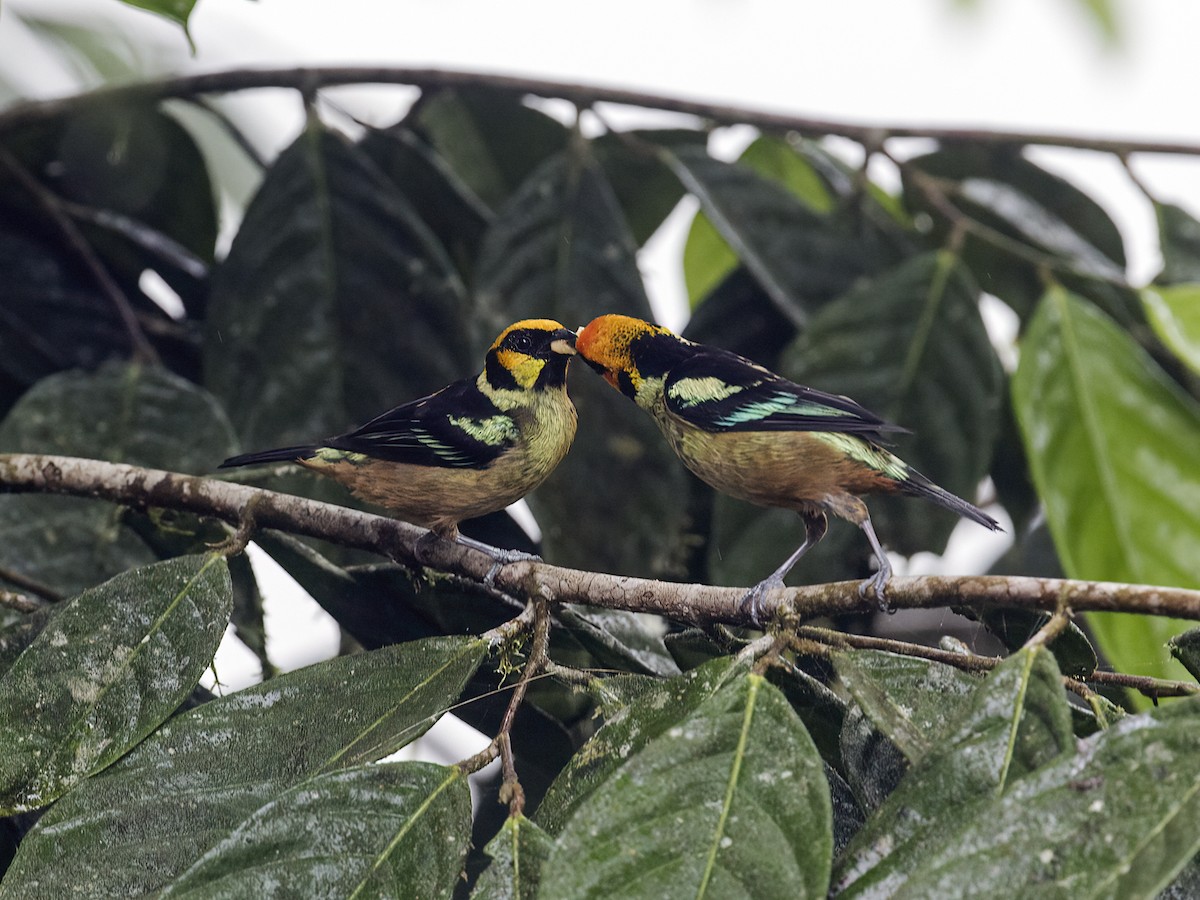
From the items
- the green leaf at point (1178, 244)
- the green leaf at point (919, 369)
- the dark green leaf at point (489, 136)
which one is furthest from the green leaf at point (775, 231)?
the green leaf at point (1178, 244)

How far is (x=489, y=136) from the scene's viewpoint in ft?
5.74

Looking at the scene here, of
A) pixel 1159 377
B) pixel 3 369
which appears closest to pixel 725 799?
pixel 1159 377

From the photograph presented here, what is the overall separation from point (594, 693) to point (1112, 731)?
0.30 meters

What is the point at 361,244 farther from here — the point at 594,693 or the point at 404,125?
the point at 594,693

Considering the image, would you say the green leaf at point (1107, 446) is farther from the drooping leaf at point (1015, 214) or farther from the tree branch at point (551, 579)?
the tree branch at point (551, 579)

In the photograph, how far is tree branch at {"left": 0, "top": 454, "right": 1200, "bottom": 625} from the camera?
628mm

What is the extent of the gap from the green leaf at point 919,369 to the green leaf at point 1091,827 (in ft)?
1.98

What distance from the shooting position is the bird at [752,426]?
2.60 ft

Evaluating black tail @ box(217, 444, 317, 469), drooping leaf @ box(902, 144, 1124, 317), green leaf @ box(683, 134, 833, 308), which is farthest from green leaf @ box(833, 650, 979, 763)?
green leaf @ box(683, 134, 833, 308)

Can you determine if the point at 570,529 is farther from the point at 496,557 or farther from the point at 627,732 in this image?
the point at 627,732

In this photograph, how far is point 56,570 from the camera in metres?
1.21

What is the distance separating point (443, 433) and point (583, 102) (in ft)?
2.23

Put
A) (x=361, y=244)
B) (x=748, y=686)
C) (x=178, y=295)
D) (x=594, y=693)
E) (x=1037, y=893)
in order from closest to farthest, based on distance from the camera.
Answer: (x=1037, y=893)
(x=748, y=686)
(x=594, y=693)
(x=361, y=244)
(x=178, y=295)

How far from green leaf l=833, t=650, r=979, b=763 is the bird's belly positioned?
14cm
